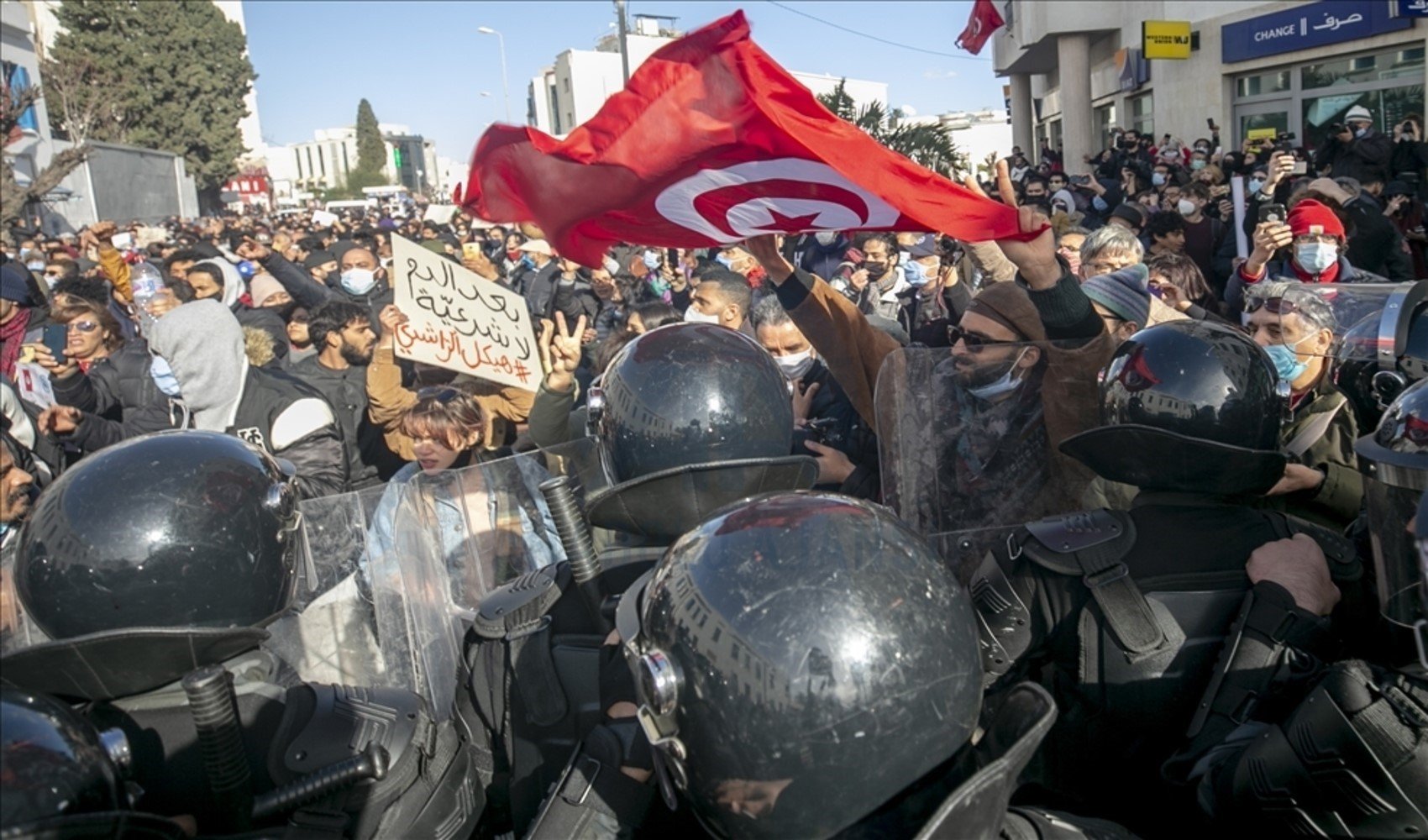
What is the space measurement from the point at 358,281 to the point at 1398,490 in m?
6.96

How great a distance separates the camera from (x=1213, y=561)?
2199mm

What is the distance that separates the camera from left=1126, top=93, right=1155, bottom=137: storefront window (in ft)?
78.4

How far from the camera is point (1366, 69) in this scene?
17.2 meters

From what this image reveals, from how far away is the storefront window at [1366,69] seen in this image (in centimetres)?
1606

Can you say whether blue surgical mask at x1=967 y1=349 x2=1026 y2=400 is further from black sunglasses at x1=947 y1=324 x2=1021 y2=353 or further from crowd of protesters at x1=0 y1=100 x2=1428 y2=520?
crowd of protesters at x1=0 y1=100 x2=1428 y2=520

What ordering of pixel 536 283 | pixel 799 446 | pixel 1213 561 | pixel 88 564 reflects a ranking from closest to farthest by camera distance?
pixel 88 564 < pixel 1213 561 < pixel 799 446 < pixel 536 283

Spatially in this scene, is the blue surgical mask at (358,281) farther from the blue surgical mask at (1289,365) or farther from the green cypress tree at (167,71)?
the green cypress tree at (167,71)

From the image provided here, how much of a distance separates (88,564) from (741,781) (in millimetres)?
1207

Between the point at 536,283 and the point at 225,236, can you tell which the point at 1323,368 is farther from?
the point at 225,236

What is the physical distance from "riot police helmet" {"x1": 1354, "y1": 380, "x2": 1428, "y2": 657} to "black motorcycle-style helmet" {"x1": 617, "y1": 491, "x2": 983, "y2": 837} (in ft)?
2.75

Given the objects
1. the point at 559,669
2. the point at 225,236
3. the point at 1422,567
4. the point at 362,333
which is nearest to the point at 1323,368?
the point at 1422,567

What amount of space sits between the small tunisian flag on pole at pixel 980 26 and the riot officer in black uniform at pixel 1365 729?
2762 centimetres

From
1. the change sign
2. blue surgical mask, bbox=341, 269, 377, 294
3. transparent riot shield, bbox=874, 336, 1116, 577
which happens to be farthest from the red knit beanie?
blue surgical mask, bbox=341, 269, 377, 294

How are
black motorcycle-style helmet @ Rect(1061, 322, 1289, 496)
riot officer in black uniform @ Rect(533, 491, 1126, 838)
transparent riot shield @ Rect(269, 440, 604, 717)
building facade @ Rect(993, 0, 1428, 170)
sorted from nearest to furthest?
riot officer in black uniform @ Rect(533, 491, 1126, 838), black motorcycle-style helmet @ Rect(1061, 322, 1289, 496), transparent riot shield @ Rect(269, 440, 604, 717), building facade @ Rect(993, 0, 1428, 170)
